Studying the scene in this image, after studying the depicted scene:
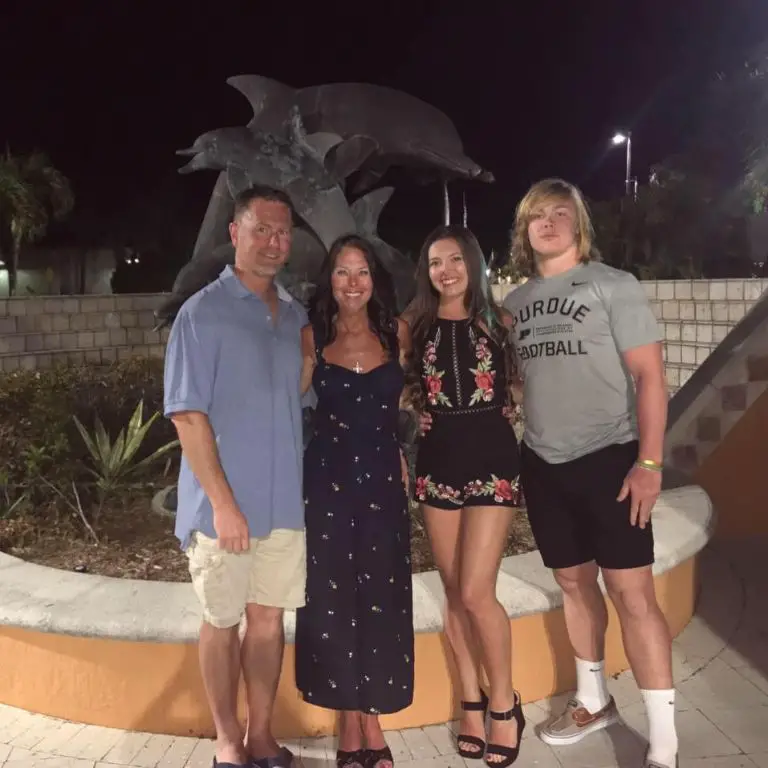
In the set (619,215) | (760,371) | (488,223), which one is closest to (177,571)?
(760,371)

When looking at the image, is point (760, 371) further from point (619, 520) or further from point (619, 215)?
point (619, 215)

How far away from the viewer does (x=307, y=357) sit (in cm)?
241

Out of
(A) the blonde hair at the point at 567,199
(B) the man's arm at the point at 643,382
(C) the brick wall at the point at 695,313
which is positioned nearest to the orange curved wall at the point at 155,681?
(B) the man's arm at the point at 643,382

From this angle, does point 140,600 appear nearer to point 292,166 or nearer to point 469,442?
point 469,442

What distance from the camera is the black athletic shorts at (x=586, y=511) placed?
2.30 m

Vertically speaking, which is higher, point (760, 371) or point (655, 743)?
point (760, 371)

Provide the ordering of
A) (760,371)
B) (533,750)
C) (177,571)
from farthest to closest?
1. (760,371)
2. (177,571)
3. (533,750)

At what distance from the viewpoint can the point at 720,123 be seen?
1299cm

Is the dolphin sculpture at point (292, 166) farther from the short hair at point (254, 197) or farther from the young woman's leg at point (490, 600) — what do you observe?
the young woman's leg at point (490, 600)

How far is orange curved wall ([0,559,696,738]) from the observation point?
268 centimetres

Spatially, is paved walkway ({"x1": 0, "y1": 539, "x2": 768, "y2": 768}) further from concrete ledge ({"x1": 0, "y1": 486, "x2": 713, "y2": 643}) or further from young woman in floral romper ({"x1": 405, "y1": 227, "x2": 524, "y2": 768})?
concrete ledge ({"x1": 0, "y1": 486, "x2": 713, "y2": 643})

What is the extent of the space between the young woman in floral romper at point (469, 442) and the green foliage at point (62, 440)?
7.57ft

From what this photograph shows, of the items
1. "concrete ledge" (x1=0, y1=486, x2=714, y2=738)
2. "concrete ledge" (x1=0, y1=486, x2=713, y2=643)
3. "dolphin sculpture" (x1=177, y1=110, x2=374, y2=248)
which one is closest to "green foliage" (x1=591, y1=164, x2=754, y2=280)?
"dolphin sculpture" (x1=177, y1=110, x2=374, y2=248)

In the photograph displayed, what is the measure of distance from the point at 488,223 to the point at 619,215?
3.21 meters
